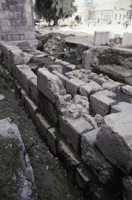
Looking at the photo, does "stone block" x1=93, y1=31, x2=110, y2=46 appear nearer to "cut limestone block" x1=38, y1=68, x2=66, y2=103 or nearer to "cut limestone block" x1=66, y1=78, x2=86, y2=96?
"cut limestone block" x1=66, y1=78, x2=86, y2=96

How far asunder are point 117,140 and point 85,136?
0.70m

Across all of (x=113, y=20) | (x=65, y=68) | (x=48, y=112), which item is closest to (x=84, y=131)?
(x=48, y=112)

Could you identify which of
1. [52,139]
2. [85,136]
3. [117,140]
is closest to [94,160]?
[85,136]

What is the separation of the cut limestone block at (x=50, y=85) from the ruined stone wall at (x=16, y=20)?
680 cm

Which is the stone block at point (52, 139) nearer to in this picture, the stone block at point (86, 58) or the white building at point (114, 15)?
the stone block at point (86, 58)

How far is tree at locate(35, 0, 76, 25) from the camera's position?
2666cm

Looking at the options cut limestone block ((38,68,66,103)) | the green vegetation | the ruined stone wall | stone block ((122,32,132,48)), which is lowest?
the green vegetation

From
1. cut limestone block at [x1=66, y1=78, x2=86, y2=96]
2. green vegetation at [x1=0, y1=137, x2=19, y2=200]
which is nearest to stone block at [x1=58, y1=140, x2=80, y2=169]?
green vegetation at [x1=0, y1=137, x2=19, y2=200]

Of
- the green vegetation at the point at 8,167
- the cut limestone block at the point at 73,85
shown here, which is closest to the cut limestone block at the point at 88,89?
the cut limestone block at the point at 73,85

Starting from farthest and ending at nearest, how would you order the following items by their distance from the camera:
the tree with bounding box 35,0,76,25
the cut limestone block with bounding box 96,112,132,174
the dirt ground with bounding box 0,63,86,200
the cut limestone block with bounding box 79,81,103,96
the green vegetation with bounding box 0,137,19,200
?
1. the tree with bounding box 35,0,76,25
2. the cut limestone block with bounding box 79,81,103,96
3. the dirt ground with bounding box 0,63,86,200
4. the cut limestone block with bounding box 96,112,132,174
5. the green vegetation with bounding box 0,137,19,200

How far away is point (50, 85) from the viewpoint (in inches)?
122

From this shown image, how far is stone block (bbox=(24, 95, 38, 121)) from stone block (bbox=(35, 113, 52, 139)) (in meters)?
0.23

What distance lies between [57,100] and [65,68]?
15.3 feet

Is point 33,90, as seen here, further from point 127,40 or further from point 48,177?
point 127,40
